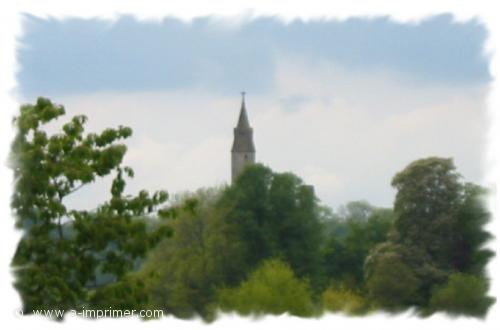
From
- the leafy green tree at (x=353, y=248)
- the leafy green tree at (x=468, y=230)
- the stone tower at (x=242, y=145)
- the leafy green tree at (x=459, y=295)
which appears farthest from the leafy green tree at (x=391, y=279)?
the stone tower at (x=242, y=145)

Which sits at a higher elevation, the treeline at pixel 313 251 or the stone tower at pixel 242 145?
the stone tower at pixel 242 145

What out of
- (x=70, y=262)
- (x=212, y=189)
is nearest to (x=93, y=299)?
(x=70, y=262)

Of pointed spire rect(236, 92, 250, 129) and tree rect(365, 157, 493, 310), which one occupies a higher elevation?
pointed spire rect(236, 92, 250, 129)

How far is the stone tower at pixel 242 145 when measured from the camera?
13450cm

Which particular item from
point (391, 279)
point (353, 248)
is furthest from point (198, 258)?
point (391, 279)

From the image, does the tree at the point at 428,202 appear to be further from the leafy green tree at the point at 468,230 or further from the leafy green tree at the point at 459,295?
the leafy green tree at the point at 459,295

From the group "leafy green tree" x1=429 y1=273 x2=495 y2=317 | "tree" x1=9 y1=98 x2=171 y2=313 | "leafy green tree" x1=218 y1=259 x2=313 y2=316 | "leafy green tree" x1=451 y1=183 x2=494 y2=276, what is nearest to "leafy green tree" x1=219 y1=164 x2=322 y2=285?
"leafy green tree" x1=451 y1=183 x2=494 y2=276

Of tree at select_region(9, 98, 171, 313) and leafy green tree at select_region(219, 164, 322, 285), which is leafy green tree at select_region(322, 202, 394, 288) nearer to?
leafy green tree at select_region(219, 164, 322, 285)

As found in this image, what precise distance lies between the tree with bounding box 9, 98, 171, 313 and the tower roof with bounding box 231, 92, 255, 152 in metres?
111

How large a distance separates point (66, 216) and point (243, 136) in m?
116

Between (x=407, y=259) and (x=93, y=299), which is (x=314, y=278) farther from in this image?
(x=93, y=299)

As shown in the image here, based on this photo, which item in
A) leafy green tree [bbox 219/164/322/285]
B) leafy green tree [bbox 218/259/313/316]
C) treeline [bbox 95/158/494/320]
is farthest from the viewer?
leafy green tree [bbox 219/164/322/285]

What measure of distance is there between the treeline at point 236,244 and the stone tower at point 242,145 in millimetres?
33424

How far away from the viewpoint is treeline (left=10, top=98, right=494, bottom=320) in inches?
812
